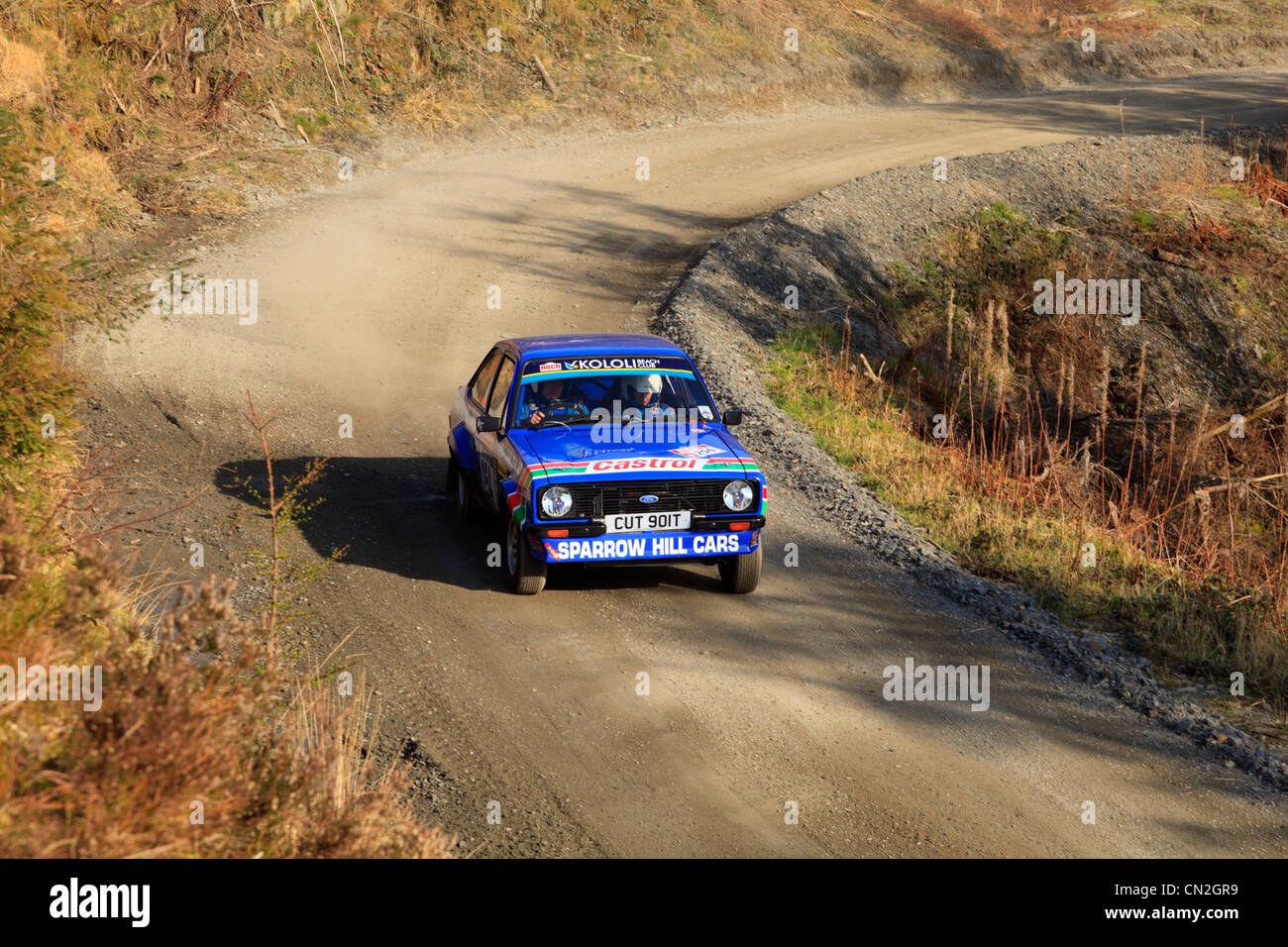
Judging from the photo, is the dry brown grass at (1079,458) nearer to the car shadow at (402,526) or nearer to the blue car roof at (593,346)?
the blue car roof at (593,346)

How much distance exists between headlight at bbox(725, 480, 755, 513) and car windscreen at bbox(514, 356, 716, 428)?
116cm

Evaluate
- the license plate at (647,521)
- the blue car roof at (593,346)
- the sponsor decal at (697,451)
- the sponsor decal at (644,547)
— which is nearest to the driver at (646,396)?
the blue car roof at (593,346)

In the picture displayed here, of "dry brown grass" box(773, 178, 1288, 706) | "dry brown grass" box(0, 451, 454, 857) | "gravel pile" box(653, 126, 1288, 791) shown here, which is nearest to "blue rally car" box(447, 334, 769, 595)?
"gravel pile" box(653, 126, 1288, 791)

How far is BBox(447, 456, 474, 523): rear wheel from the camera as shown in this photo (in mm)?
10547

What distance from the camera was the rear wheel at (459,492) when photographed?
10547 mm

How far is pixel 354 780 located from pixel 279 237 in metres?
15.0

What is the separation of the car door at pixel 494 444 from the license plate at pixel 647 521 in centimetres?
109

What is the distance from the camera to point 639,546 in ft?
28.5

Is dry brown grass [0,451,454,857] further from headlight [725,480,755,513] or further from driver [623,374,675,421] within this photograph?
driver [623,374,675,421]

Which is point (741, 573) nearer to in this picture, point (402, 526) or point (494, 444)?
point (494, 444)

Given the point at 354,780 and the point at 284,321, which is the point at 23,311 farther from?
the point at 284,321

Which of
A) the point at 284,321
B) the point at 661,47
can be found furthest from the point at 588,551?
the point at 661,47

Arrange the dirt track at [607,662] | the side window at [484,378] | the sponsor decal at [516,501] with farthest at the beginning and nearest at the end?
the side window at [484,378] < the sponsor decal at [516,501] < the dirt track at [607,662]

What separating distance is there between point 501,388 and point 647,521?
2414 millimetres
